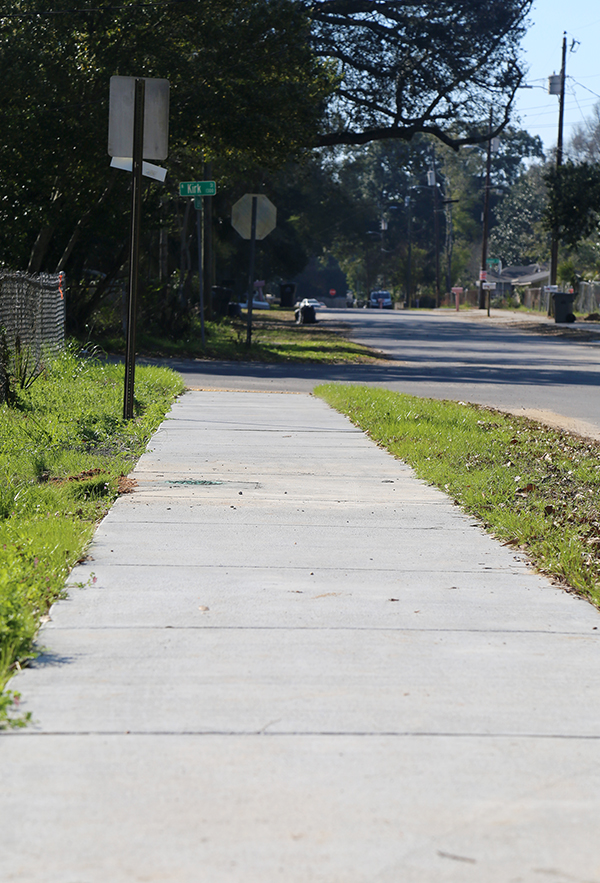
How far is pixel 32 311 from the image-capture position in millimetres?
13938

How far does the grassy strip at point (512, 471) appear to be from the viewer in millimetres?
6215

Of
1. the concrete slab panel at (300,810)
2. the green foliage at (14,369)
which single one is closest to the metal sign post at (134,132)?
the green foliage at (14,369)

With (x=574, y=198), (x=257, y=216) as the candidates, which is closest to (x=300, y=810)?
(x=257, y=216)

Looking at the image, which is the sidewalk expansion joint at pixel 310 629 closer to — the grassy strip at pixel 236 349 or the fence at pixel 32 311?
the fence at pixel 32 311

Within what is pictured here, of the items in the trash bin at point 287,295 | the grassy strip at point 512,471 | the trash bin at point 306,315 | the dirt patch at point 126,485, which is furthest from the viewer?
the trash bin at point 287,295

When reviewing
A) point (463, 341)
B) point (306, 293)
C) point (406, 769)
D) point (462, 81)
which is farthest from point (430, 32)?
point (306, 293)

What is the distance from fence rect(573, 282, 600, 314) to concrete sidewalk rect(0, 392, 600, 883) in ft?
175

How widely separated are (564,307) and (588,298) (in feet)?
26.5

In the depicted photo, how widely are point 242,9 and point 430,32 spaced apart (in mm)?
13746

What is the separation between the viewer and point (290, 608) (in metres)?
4.96

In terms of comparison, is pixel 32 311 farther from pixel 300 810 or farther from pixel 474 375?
pixel 300 810

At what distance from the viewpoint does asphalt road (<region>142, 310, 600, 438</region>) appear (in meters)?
16.6

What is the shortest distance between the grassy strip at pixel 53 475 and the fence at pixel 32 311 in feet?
1.65

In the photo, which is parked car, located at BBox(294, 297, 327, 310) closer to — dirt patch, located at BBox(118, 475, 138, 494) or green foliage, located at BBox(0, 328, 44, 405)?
green foliage, located at BBox(0, 328, 44, 405)
